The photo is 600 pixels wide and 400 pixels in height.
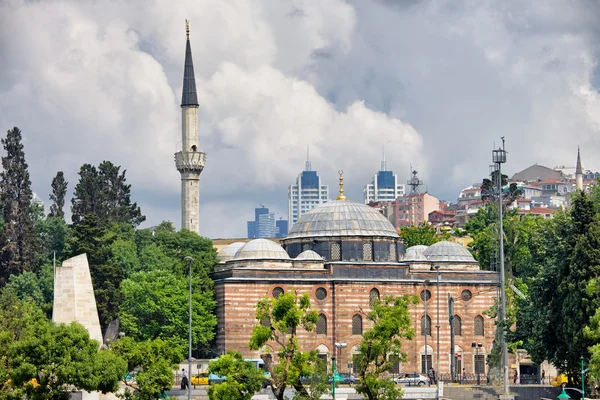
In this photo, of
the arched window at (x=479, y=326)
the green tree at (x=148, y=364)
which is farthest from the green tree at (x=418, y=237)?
the green tree at (x=148, y=364)

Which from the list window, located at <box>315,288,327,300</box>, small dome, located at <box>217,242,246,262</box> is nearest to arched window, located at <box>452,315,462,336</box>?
window, located at <box>315,288,327,300</box>

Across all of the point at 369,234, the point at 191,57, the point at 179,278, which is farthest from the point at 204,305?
the point at 191,57

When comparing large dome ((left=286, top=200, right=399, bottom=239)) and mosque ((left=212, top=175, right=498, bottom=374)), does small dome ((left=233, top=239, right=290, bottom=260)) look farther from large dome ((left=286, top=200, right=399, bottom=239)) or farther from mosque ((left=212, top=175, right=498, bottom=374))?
large dome ((left=286, top=200, right=399, bottom=239))

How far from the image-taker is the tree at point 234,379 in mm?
45125

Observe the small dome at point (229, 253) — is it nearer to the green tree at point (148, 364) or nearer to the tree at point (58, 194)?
the tree at point (58, 194)

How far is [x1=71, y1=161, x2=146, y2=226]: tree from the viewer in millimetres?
95750

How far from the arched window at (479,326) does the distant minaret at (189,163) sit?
24018 mm

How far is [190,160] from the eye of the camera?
9200cm

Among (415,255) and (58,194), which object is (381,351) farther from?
(58,194)

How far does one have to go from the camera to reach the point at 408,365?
76.4 meters

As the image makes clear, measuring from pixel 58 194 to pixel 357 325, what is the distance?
3079 cm

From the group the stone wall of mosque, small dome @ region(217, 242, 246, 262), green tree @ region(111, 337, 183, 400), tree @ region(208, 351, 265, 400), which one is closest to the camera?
tree @ region(208, 351, 265, 400)

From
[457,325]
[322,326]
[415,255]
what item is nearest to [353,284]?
[322,326]

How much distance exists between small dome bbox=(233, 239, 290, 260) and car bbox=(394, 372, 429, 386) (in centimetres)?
1036
